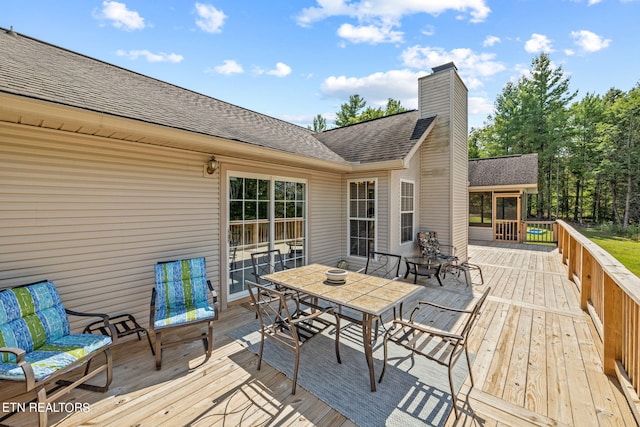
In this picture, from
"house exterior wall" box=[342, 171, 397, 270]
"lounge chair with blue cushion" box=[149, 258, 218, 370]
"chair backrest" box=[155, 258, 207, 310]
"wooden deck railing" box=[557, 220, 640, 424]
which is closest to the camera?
"wooden deck railing" box=[557, 220, 640, 424]

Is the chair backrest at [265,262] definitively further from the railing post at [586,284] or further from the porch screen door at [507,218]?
the porch screen door at [507,218]

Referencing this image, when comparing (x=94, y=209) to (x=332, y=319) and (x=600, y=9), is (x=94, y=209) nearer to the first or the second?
(x=332, y=319)

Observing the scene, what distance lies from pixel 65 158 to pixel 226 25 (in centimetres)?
496

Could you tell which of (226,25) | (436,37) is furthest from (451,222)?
(226,25)

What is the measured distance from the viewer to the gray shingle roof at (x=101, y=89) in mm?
2861

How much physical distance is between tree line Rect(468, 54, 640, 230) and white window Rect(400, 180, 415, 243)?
1813 centimetres

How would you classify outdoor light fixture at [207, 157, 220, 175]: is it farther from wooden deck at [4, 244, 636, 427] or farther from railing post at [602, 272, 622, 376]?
railing post at [602, 272, 622, 376]

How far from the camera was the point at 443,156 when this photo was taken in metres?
7.32

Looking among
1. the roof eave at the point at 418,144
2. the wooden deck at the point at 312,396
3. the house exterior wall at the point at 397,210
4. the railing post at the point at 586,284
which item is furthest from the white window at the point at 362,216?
the railing post at the point at 586,284

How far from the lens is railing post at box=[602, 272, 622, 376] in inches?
111

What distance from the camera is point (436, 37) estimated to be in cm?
753

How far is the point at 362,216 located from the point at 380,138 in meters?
2.35

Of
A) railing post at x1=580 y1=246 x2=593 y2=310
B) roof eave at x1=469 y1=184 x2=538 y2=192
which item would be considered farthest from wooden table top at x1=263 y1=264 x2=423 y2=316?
roof eave at x1=469 y1=184 x2=538 y2=192

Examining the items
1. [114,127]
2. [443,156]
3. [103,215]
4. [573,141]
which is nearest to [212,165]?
[114,127]
